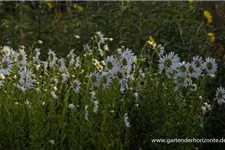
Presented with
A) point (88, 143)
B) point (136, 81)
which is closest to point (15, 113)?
point (88, 143)

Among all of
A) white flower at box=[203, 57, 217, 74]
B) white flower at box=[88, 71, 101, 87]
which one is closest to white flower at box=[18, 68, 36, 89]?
white flower at box=[88, 71, 101, 87]

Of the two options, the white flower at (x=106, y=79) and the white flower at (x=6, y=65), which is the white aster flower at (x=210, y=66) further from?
the white flower at (x=6, y=65)

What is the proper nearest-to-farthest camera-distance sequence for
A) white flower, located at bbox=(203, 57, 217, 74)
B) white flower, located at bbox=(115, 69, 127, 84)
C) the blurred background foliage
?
white flower, located at bbox=(115, 69, 127, 84) < white flower, located at bbox=(203, 57, 217, 74) < the blurred background foliage

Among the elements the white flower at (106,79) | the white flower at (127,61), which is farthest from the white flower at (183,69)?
the white flower at (106,79)

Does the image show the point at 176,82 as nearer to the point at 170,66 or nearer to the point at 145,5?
the point at 170,66

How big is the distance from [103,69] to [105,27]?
146 centimetres

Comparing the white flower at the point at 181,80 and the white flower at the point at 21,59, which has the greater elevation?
the white flower at the point at 21,59

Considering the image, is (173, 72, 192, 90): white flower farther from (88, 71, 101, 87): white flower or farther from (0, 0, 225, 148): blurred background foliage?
(0, 0, 225, 148): blurred background foliage

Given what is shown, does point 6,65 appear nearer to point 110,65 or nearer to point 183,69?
point 110,65

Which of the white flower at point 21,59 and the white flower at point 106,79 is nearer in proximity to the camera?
the white flower at point 106,79

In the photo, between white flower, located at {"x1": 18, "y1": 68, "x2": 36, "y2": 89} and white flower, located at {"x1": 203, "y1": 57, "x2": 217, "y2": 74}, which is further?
white flower, located at {"x1": 203, "y1": 57, "x2": 217, "y2": 74}

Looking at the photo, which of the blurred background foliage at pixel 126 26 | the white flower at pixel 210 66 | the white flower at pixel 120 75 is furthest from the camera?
the blurred background foliage at pixel 126 26

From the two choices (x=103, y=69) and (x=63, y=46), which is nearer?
(x=103, y=69)

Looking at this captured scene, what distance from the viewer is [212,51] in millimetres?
4148
